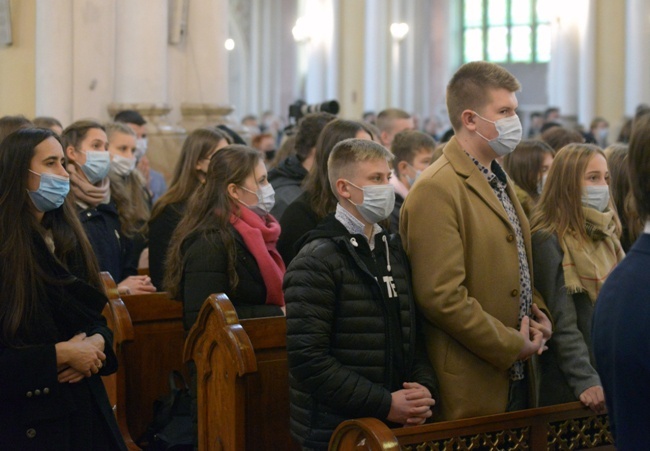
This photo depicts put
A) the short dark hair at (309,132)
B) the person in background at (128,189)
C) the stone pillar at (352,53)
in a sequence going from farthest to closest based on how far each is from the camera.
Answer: the stone pillar at (352,53), the person in background at (128,189), the short dark hair at (309,132)

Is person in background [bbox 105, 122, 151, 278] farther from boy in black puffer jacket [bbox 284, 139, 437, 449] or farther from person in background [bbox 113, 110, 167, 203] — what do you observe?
boy in black puffer jacket [bbox 284, 139, 437, 449]

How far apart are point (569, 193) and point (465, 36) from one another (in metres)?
32.2

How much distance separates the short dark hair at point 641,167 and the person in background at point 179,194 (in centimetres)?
346

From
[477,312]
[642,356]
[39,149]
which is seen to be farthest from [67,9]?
[642,356]

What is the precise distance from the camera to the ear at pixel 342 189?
3.75m

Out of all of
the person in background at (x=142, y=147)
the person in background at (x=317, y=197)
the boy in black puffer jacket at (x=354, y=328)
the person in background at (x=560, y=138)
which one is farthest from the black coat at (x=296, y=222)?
the person in background at (x=142, y=147)

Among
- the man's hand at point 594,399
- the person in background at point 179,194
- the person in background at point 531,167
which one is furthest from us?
the person in background at point 179,194

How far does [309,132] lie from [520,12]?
103ft

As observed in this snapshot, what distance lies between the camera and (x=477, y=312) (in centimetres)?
354

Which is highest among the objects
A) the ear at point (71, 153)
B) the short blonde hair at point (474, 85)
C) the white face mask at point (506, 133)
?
the short blonde hair at point (474, 85)

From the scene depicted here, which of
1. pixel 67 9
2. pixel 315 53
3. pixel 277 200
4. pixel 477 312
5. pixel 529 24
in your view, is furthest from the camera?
pixel 529 24

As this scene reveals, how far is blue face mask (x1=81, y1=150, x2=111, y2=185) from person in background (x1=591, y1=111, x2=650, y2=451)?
12.4ft

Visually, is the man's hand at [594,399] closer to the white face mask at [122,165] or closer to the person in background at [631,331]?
the person in background at [631,331]

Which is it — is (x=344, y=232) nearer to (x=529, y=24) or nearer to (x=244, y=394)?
(x=244, y=394)
